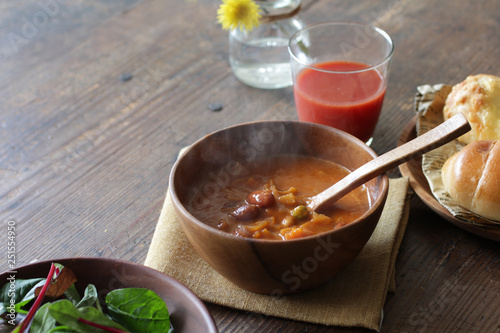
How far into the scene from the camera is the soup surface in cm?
118

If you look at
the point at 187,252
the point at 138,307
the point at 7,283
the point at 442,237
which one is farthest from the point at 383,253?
the point at 7,283

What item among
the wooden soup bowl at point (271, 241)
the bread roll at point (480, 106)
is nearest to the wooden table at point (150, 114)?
the wooden soup bowl at point (271, 241)

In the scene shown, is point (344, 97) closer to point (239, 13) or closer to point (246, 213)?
point (239, 13)

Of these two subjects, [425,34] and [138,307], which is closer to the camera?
[138,307]

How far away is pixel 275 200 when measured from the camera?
4.14 ft

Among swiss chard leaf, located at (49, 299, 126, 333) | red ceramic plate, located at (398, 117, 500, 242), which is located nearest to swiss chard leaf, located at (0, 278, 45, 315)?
swiss chard leaf, located at (49, 299, 126, 333)

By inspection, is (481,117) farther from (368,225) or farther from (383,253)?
(368,225)

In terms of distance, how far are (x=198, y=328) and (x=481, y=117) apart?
1.08m

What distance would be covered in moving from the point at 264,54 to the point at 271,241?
1.14 meters

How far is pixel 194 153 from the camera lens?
134cm

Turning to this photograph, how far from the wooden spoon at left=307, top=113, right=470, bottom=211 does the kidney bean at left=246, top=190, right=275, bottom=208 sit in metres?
0.09

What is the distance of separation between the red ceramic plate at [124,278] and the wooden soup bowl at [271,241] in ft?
0.38

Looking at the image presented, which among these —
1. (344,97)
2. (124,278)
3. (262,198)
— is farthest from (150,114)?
(124,278)

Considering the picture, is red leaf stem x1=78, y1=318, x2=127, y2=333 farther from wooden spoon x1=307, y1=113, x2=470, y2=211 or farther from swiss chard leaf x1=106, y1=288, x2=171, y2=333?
wooden spoon x1=307, y1=113, x2=470, y2=211
